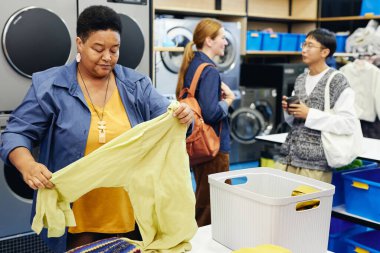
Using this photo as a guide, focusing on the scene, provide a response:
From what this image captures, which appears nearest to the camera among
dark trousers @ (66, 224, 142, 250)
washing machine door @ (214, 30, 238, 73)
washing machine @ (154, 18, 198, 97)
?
dark trousers @ (66, 224, 142, 250)


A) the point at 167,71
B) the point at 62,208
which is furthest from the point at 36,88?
the point at 167,71

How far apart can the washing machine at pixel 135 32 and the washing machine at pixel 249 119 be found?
3594mm

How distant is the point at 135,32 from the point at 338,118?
130cm

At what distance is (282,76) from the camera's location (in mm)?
6637

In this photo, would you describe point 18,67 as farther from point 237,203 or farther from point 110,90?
point 237,203

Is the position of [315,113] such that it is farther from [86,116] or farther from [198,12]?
[198,12]

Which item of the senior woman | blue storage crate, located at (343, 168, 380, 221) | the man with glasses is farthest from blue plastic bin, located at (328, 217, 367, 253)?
the senior woman

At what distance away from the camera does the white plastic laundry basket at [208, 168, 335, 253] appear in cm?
154

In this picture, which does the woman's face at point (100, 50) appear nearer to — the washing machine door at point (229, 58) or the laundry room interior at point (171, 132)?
the laundry room interior at point (171, 132)

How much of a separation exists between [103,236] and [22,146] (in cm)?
49

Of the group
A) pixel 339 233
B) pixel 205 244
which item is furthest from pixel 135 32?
pixel 339 233

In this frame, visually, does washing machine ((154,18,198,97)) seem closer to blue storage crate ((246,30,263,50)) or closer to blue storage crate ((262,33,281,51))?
blue storage crate ((246,30,263,50))

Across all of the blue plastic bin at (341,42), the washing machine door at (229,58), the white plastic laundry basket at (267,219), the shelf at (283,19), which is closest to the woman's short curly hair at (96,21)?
the white plastic laundry basket at (267,219)

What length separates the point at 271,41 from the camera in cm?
706
